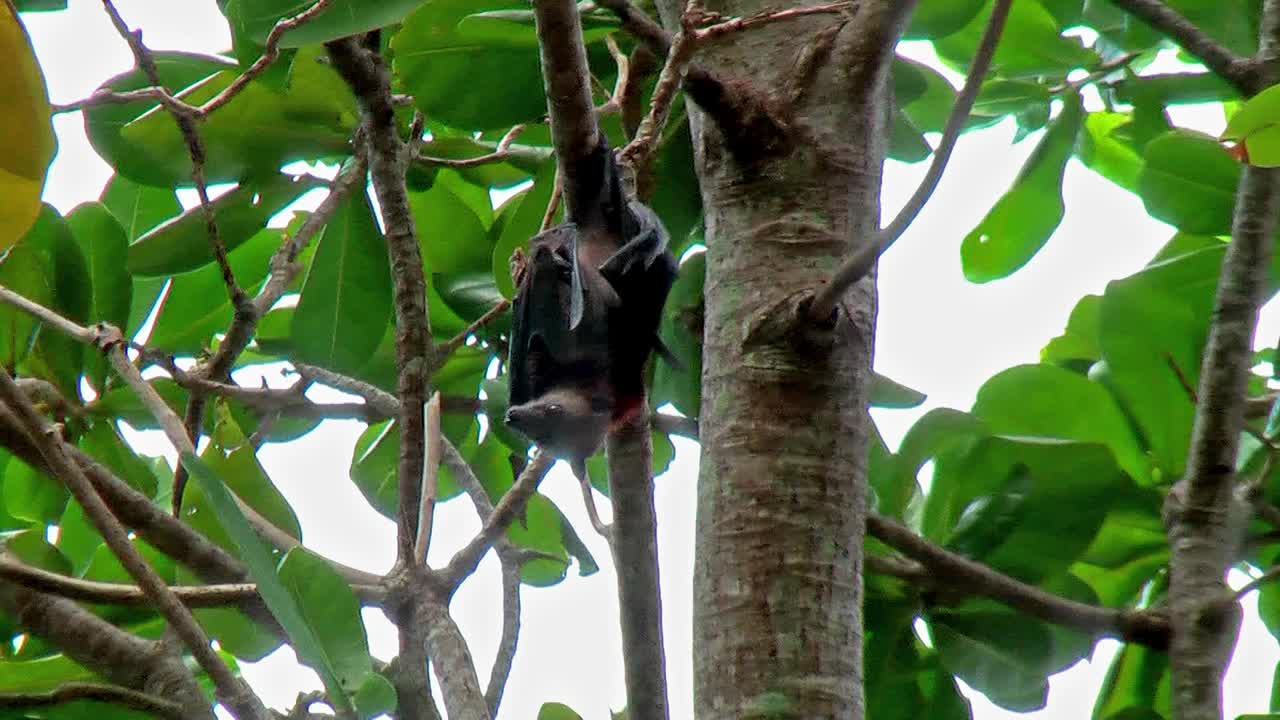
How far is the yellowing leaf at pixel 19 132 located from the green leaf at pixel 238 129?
111 cm

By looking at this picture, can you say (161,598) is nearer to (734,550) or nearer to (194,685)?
(194,685)

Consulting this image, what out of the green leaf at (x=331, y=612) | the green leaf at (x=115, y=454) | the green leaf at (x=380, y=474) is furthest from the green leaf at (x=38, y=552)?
the green leaf at (x=331, y=612)

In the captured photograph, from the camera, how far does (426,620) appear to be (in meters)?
1.62

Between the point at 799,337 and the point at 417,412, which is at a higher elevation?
the point at 417,412

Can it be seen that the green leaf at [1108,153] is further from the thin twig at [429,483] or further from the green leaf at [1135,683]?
the thin twig at [429,483]

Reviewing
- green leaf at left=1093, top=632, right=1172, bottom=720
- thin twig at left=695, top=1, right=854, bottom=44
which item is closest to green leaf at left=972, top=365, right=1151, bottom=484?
green leaf at left=1093, top=632, right=1172, bottom=720

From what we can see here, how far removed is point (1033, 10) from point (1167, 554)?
994 mm

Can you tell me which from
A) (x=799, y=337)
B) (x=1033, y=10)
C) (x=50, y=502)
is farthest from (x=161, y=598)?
(x=1033, y=10)

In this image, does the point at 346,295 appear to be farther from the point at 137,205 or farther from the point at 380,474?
the point at 137,205

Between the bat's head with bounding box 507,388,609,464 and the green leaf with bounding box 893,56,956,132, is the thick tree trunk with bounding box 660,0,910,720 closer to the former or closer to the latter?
the bat's head with bounding box 507,388,609,464

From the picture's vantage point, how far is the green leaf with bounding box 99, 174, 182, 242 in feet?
8.25

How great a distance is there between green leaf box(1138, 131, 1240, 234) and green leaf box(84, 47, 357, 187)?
4.10 ft

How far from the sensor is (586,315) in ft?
5.65

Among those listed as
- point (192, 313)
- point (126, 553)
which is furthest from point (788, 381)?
point (192, 313)
